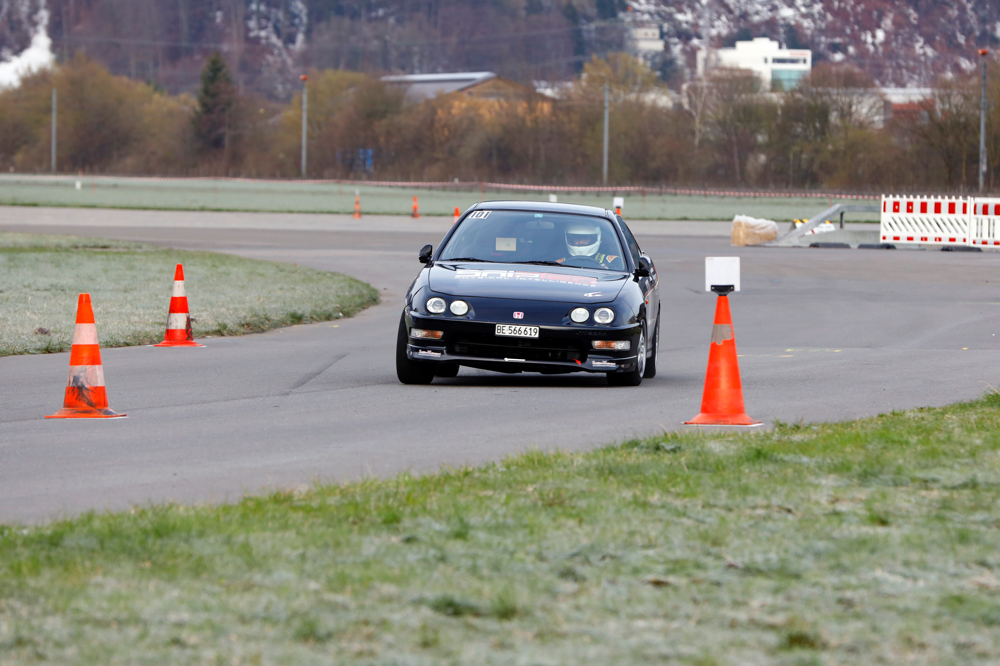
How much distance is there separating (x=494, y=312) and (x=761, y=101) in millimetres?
88796

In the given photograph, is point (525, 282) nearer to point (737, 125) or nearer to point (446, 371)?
point (446, 371)

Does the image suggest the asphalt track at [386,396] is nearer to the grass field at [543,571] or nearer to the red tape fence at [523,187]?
the grass field at [543,571]

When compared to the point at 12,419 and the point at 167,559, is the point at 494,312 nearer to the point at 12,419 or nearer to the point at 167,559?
the point at 12,419

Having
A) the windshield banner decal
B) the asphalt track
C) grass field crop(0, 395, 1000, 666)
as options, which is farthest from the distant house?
grass field crop(0, 395, 1000, 666)

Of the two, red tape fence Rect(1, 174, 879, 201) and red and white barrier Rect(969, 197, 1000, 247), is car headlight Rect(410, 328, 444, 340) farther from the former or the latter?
red tape fence Rect(1, 174, 879, 201)

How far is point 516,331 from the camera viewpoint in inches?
428

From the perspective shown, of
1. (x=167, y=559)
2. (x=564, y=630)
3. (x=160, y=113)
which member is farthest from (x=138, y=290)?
(x=160, y=113)

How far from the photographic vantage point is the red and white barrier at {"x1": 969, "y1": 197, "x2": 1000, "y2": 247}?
1359 inches

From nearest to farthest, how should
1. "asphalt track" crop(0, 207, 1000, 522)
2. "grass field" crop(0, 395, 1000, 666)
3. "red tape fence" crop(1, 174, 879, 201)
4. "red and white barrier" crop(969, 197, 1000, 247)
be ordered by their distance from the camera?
"grass field" crop(0, 395, 1000, 666) < "asphalt track" crop(0, 207, 1000, 522) < "red and white barrier" crop(969, 197, 1000, 247) < "red tape fence" crop(1, 174, 879, 201)

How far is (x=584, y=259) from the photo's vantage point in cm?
1206

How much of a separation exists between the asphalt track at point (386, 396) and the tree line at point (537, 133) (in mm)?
52243

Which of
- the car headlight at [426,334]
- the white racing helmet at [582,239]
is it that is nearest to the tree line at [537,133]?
the white racing helmet at [582,239]

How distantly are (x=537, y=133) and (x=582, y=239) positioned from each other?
86.8 meters

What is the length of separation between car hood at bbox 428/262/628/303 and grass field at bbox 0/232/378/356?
4.70m
